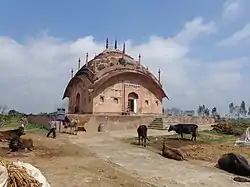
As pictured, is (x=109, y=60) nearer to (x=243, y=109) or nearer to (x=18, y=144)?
(x=18, y=144)

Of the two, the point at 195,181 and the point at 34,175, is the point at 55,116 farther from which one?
the point at 34,175

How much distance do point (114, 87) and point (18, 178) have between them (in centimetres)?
3301

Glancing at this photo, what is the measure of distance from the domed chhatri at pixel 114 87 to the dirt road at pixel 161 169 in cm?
1989

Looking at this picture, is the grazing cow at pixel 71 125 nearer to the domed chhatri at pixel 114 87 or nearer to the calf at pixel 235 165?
the domed chhatri at pixel 114 87

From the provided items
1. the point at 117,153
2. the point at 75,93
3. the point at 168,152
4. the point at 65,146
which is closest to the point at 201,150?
the point at 168,152

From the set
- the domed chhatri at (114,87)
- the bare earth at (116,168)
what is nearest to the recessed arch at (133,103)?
the domed chhatri at (114,87)

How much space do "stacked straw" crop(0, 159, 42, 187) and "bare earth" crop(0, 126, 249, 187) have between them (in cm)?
424

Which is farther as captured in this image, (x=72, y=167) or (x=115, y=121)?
(x=115, y=121)

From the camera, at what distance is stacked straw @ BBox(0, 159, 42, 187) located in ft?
14.3

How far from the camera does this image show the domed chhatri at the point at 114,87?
3644cm

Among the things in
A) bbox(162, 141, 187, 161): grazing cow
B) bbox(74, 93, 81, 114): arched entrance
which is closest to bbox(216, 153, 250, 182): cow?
bbox(162, 141, 187, 161): grazing cow

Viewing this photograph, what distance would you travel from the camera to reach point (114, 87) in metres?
37.4

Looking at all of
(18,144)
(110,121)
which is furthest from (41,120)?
(18,144)

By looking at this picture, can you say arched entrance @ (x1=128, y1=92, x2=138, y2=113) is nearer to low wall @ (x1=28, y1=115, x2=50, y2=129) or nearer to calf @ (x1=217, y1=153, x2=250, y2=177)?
low wall @ (x1=28, y1=115, x2=50, y2=129)
